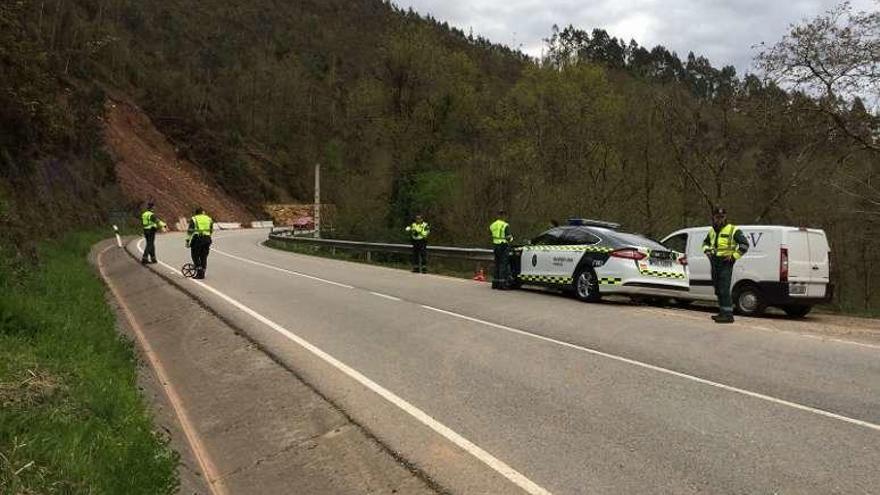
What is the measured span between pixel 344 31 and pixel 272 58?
27176 mm

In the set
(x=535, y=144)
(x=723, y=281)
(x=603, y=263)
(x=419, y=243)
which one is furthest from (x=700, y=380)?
(x=535, y=144)

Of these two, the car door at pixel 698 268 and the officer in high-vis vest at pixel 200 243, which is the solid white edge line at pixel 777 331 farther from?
the officer in high-vis vest at pixel 200 243

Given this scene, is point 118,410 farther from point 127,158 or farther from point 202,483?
point 127,158

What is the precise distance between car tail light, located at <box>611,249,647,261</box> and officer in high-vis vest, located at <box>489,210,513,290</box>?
362cm

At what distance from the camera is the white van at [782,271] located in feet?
44.2

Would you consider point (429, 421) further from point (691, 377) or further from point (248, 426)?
point (691, 377)

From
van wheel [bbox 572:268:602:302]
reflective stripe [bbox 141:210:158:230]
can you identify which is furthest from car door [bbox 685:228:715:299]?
reflective stripe [bbox 141:210:158:230]

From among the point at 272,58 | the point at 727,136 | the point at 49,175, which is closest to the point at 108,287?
the point at 727,136

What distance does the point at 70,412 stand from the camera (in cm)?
606

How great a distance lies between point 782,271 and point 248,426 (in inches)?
397

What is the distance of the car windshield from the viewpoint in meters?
14.8

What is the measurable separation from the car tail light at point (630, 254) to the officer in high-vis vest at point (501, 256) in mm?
3617

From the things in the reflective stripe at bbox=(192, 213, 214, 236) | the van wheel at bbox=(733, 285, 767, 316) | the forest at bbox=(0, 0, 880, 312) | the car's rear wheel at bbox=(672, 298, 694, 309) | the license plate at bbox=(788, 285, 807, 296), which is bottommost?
the car's rear wheel at bbox=(672, 298, 694, 309)

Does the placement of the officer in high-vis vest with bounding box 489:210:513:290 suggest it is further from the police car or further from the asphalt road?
the asphalt road
